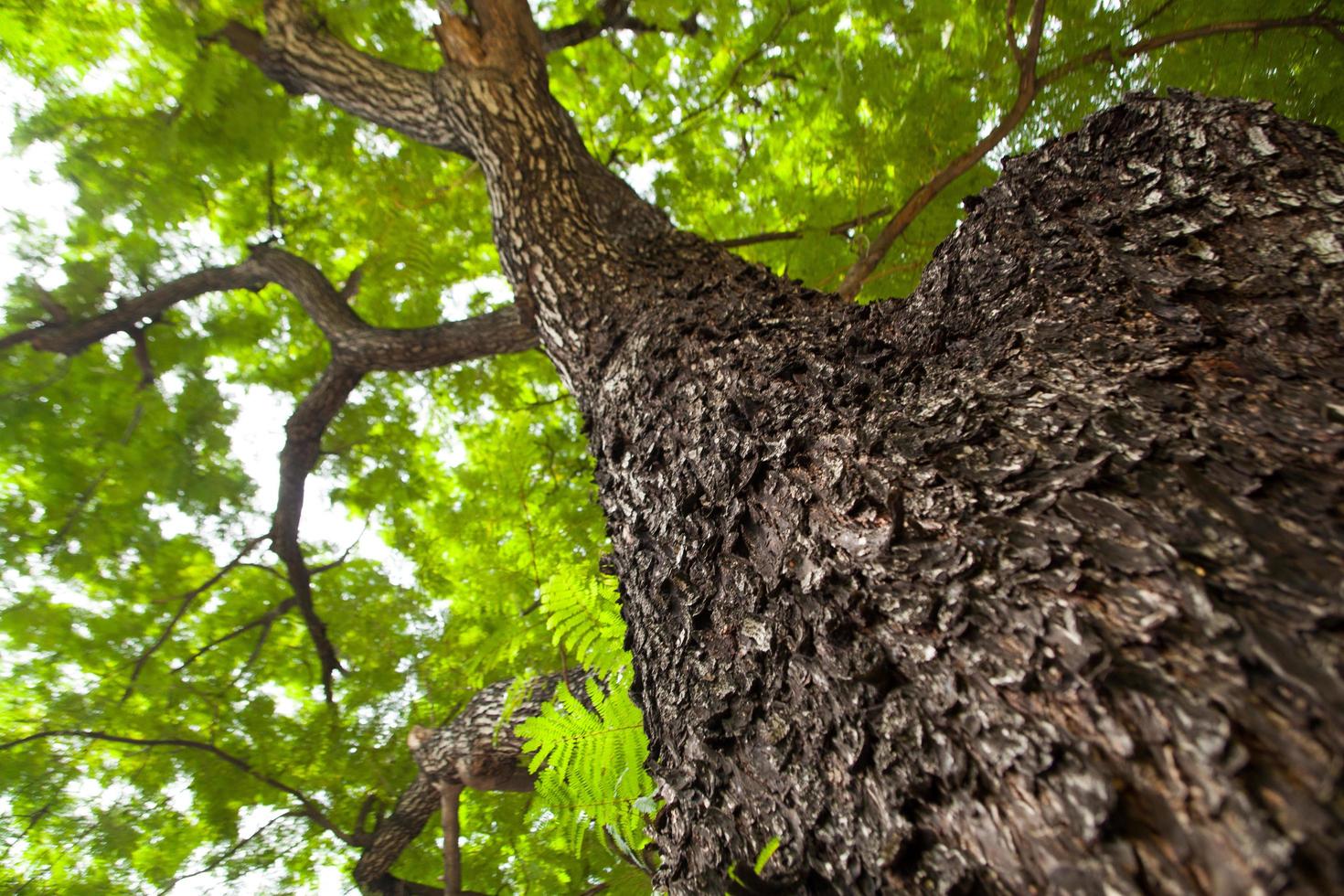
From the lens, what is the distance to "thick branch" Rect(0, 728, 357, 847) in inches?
180

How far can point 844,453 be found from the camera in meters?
1.32

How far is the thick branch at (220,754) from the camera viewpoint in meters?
4.58

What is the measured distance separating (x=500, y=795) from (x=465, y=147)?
15.9 ft

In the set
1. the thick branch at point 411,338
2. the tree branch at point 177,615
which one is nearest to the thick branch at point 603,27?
the thick branch at point 411,338

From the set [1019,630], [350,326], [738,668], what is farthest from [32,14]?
[1019,630]

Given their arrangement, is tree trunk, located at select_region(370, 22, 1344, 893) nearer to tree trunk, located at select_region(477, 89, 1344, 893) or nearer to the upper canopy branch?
tree trunk, located at select_region(477, 89, 1344, 893)

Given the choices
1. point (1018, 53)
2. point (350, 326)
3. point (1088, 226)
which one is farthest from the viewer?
point (350, 326)

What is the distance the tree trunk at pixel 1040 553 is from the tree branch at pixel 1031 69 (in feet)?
5.11

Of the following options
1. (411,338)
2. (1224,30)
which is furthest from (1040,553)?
(411,338)

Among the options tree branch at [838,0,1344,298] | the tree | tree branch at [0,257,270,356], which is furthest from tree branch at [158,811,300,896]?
tree branch at [838,0,1344,298]

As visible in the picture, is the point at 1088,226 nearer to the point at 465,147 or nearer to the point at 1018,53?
the point at 1018,53

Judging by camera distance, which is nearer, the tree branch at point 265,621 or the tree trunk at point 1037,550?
the tree trunk at point 1037,550

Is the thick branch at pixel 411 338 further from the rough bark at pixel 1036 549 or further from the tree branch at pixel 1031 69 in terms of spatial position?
the rough bark at pixel 1036 549

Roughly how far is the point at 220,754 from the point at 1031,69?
6336 mm
